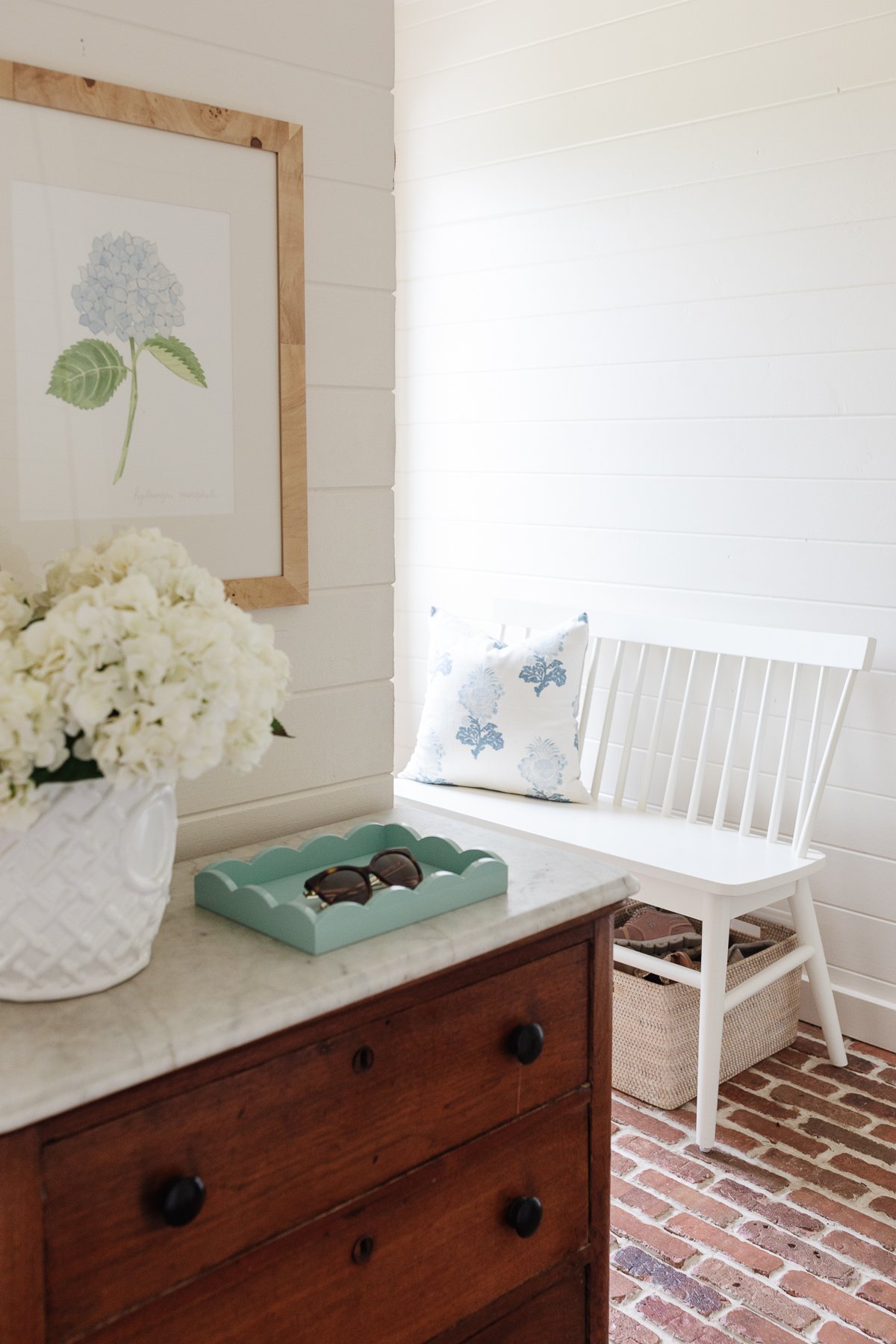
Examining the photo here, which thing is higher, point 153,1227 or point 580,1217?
point 153,1227

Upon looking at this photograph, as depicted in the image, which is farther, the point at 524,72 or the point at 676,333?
the point at 524,72

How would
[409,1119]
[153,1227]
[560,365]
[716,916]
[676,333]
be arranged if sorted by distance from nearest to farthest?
[153,1227], [409,1119], [716,916], [676,333], [560,365]

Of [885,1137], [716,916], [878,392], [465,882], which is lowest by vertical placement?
[885,1137]

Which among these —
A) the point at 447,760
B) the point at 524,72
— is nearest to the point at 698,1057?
the point at 447,760

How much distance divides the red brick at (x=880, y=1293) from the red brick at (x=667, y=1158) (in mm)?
389

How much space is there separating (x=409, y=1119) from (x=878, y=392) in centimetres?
214

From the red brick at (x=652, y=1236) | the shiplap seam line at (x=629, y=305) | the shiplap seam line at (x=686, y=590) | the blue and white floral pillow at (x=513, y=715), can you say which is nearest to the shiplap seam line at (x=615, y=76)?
the shiplap seam line at (x=629, y=305)

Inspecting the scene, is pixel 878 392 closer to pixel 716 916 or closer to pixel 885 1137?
pixel 716 916

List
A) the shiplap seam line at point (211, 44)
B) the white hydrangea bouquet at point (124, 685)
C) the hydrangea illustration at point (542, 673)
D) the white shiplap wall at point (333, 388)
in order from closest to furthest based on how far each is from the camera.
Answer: the white hydrangea bouquet at point (124, 685) → the shiplap seam line at point (211, 44) → the white shiplap wall at point (333, 388) → the hydrangea illustration at point (542, 673)

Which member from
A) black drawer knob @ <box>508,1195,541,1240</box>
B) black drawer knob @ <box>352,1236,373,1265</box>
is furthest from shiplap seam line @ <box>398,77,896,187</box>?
black drawer knob @ <box>352,1236,373,1265</box>

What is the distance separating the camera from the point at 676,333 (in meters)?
3.12

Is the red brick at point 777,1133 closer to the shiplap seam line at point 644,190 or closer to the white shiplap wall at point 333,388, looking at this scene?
the white shiplap wall at point 333,388

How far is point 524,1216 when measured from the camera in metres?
1.36

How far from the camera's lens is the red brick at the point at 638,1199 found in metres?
2.29
